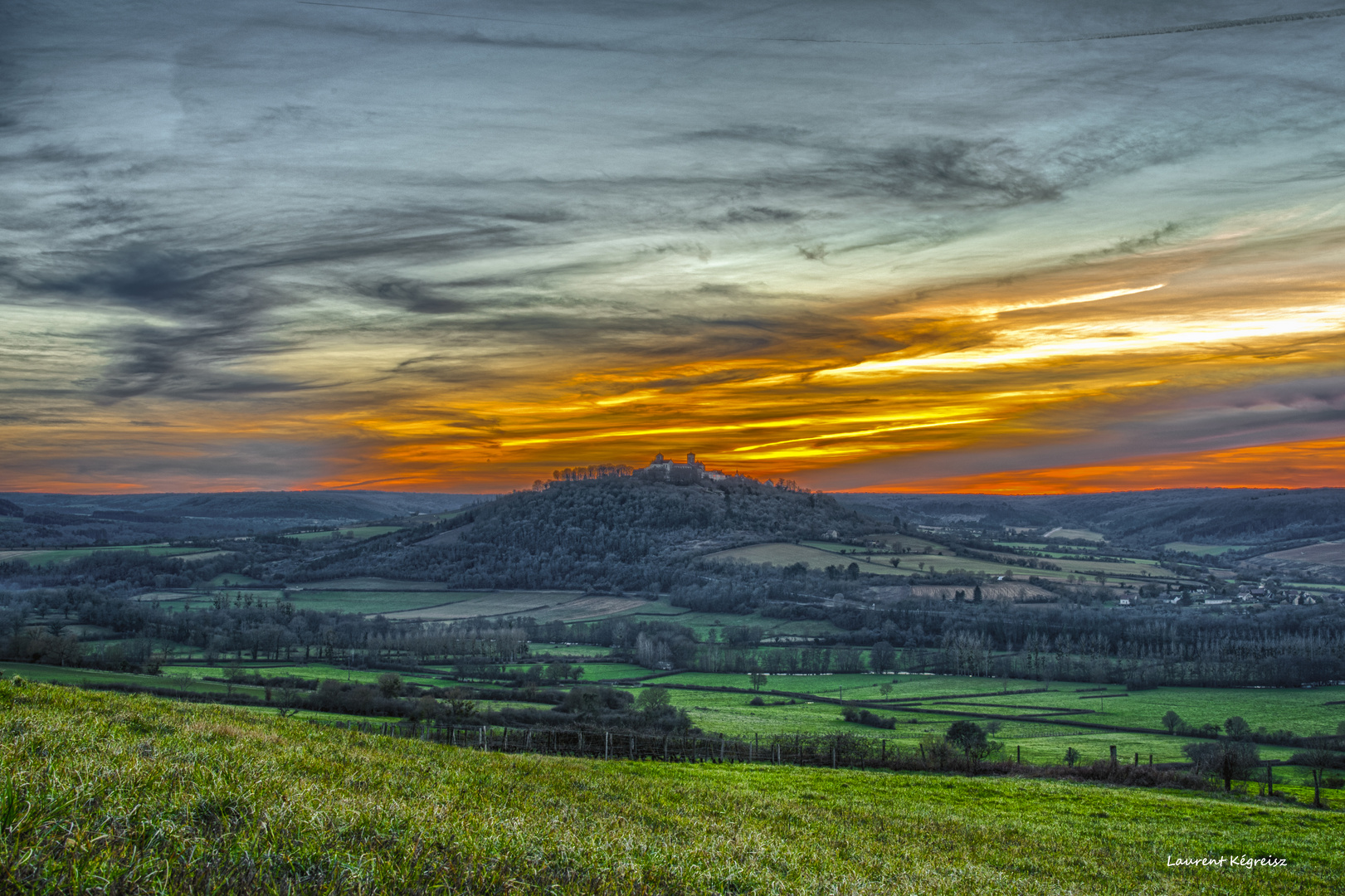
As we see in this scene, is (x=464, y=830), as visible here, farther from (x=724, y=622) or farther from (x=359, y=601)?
(x=359, y=601)

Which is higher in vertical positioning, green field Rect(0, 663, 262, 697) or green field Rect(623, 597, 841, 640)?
green field Rect(0, 663, 262, 697)

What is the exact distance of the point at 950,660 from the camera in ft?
410

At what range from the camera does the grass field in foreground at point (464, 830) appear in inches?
205

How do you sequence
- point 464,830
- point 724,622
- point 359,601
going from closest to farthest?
point 464,830 < point 724,622 < point 359,601

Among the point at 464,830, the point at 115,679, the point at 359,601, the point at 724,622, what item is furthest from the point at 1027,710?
the point at 359,601

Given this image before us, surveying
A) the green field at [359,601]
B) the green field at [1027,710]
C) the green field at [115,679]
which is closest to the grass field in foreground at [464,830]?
the green field at [1027,710]

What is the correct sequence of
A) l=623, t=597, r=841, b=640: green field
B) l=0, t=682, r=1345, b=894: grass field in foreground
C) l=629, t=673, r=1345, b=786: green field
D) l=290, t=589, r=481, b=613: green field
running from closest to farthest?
l=0, t=682, r=1345, b=894: grass field in foreground, l=629, t=673, r=1345, b=786: green field, l=623, t=597, r=841, b=640: green field, l=290, t=589, r=481, b=613: green field

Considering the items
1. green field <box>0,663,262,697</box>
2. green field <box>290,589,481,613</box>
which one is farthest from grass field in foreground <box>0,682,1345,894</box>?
green field <box>290,589,481,613</box>

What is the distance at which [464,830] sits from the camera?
7250 mm

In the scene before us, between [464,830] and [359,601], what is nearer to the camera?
[464,830]

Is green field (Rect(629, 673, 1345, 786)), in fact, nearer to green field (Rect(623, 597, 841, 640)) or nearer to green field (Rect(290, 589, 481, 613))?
green field (Rect(623, 597, 841, 640))

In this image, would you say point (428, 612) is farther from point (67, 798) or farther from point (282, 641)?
point (67, 798)

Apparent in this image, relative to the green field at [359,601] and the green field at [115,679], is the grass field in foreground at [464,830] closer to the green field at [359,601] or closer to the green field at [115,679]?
the green field at [115,679]

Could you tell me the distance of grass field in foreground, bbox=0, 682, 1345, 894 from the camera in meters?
5.21
